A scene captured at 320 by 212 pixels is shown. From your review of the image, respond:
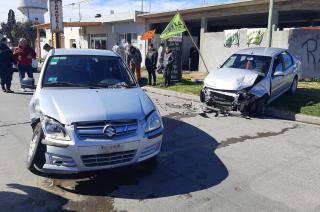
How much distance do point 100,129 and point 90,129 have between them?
0.39 ft

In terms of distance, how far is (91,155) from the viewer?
4.05 meters

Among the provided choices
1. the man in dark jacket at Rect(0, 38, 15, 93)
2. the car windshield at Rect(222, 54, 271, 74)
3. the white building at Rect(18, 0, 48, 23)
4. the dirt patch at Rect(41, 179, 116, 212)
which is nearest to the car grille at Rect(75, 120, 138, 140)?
the dirt patch at Rect(41, 179, 116, 212)

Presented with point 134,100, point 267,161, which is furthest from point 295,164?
point 134,100

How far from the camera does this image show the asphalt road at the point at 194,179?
4055 mm

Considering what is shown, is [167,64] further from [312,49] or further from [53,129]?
[53,129]

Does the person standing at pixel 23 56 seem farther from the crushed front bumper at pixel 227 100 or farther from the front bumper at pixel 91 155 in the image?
the front bumper at pixel 91 155

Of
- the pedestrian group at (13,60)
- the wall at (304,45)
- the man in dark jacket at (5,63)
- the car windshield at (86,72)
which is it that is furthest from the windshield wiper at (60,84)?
the wall at (304,45)

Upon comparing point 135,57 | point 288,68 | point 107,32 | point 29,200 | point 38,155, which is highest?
point 107,32

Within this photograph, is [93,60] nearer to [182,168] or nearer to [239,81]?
[182,168]

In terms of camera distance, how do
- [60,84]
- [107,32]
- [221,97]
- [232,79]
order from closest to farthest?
1. [60,84]
2. [232,79]
3. [221,97]
4. [107,32]

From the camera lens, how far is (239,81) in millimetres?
8453

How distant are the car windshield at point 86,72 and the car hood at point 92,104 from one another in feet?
1.08

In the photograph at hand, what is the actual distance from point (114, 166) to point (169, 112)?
5.13 meters

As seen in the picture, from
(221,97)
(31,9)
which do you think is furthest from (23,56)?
(31,9)
